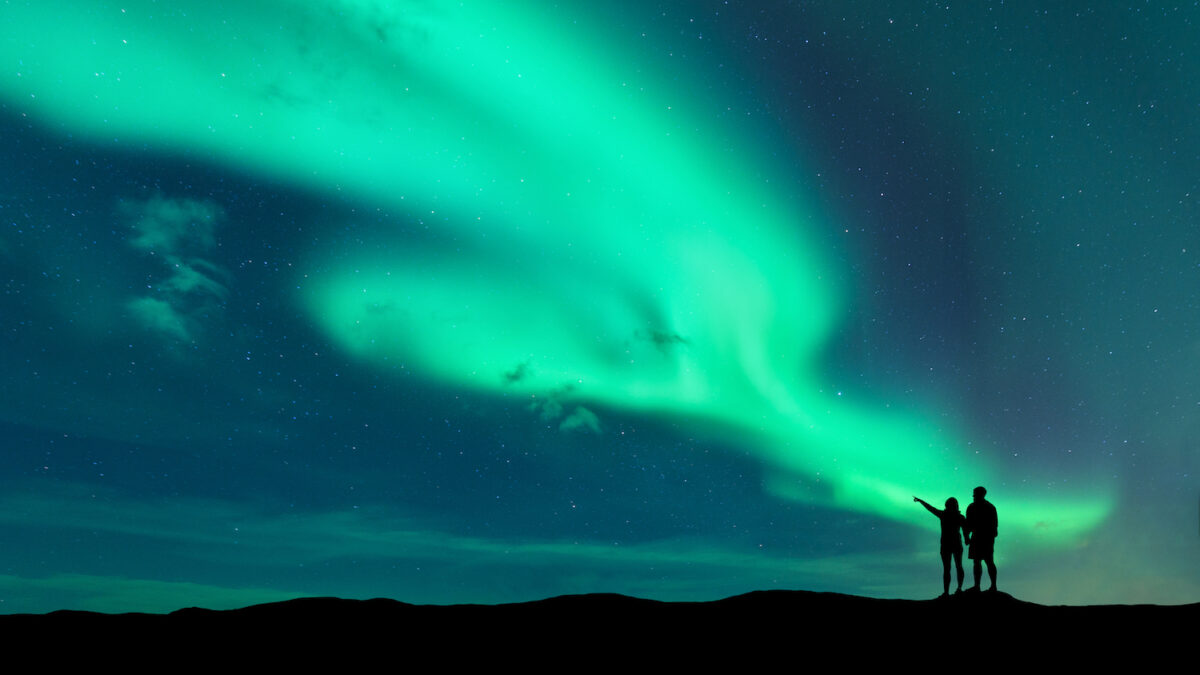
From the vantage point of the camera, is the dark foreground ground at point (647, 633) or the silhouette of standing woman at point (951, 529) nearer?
the dark foreground ground at point (647, 633)

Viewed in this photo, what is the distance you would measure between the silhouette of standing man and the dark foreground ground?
818 millimetres

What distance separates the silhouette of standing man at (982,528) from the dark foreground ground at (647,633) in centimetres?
82

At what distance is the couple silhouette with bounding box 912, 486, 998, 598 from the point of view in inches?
526

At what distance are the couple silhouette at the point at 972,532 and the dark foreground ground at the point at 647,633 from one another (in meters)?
0.52

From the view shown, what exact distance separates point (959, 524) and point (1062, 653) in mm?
2888

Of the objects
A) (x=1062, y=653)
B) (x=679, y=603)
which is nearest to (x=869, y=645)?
(x=1062, y=653)

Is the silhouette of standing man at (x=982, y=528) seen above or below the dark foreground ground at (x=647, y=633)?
above

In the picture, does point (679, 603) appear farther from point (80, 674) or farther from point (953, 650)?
point (80, 674)

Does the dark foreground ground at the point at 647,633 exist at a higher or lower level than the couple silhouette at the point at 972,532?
lower

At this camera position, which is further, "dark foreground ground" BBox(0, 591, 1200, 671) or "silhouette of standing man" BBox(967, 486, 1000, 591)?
"silhouette of standing man" BBox(967, 486, 1000, 591)

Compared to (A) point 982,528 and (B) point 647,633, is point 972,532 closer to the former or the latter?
(A) point 982,528

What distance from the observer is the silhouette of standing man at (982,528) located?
13359 mm

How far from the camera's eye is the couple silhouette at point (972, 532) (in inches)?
526

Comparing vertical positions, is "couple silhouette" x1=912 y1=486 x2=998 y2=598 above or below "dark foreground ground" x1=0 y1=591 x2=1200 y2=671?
above
